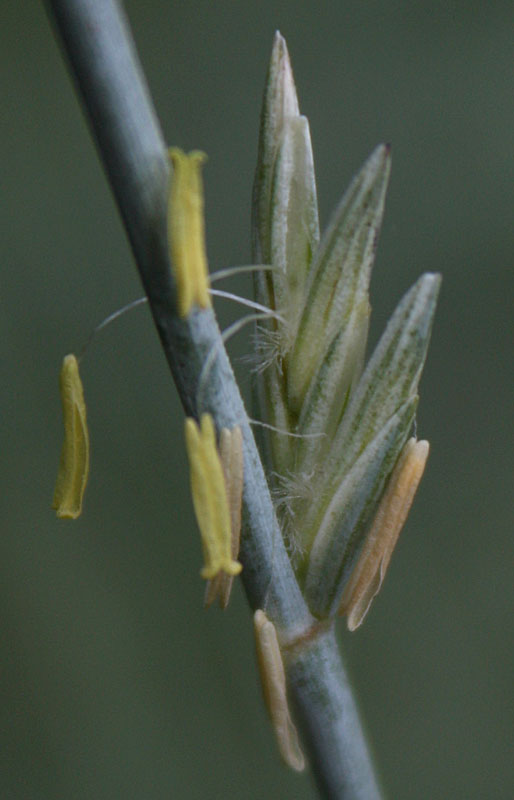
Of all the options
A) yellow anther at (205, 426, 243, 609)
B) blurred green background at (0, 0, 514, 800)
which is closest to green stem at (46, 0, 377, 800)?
yellow anther at (205, 426, 243, 609)

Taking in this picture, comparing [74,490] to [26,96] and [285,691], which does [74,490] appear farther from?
[26,96]

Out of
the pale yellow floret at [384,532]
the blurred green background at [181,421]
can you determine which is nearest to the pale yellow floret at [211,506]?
the pale yellow floret at [384,532]

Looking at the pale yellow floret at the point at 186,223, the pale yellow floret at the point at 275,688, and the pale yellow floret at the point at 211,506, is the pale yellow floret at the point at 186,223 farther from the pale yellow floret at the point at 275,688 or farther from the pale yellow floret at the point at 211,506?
the pale yellow floret at the point at 275,688

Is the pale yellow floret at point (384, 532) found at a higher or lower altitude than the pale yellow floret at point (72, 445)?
lower

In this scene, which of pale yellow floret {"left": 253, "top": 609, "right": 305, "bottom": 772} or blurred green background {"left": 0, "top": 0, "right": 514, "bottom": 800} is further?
blurred green background {"left": 0, "top": 0, "right": 514, "bottom": 800}

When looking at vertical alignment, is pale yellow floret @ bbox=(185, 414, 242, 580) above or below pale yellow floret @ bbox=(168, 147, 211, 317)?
below

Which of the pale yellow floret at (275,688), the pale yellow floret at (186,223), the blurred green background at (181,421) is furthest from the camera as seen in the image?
the blurred green background at (181,421)

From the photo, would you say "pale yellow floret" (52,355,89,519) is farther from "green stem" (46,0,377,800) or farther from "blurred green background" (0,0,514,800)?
"blurred green background" (0,0,514,800)
